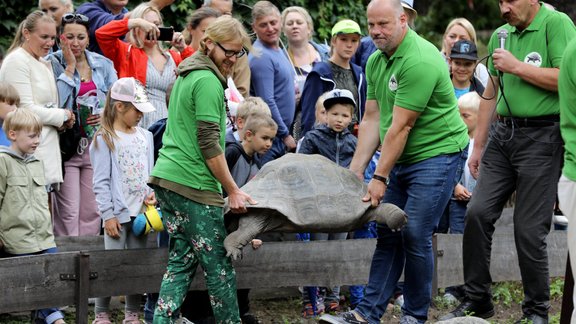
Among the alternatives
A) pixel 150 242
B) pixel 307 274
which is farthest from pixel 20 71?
pixel 307 274

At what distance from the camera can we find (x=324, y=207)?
7.27m

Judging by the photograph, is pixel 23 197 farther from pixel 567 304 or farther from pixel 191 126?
pixel 567 304

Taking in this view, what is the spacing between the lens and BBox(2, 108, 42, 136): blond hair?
24.8 ft

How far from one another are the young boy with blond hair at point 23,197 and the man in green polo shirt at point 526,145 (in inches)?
119

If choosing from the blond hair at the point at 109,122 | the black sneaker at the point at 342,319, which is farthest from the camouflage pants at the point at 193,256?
the blond hair at the point at 109,122

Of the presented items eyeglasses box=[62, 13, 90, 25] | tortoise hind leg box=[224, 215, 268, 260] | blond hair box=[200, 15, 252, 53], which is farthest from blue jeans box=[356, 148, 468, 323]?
eyeglasses box=[62, 13, 90, 25]

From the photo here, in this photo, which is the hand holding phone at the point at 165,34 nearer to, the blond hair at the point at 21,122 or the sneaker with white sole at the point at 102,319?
the blond hair at the point at 21,122

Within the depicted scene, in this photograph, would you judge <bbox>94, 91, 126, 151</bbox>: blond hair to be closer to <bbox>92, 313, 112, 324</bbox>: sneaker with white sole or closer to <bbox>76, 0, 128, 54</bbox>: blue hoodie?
<bbox>92, 313, 112, 324</bbox>: sneaker with white sole

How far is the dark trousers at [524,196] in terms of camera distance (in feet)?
24.0

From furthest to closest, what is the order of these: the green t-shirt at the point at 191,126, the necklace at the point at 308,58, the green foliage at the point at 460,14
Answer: the green foliage at the point at 460,14 → the necklace at the point at 308,58 → the green t-shirt at the point at 191,126

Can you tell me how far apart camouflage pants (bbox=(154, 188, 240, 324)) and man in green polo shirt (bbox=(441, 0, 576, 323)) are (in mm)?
1835

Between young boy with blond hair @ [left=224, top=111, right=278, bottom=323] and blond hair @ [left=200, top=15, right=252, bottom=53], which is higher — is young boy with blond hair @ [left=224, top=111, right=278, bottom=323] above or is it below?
below

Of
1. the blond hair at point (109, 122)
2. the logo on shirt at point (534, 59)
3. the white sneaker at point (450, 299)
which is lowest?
the white sneaker at point (450, 299)

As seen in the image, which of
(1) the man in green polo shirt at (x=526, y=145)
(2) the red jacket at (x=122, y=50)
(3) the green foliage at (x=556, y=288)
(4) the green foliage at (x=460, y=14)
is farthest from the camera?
(4) the green foliage at (x=460, y=14)
